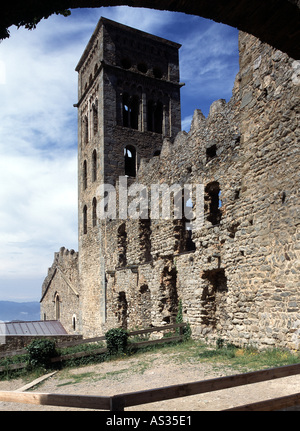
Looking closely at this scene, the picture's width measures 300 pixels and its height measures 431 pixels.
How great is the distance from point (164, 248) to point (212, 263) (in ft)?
11.1

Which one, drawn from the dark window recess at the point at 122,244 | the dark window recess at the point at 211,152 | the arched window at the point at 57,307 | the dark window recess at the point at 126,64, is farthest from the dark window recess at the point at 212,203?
the arched window at the point at 57,307

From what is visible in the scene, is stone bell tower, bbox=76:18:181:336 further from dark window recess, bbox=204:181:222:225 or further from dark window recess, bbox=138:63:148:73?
dark window recess, bbox=204:181:222:225

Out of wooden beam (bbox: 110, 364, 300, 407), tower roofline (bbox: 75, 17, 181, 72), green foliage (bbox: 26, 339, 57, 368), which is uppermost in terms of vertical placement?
tower roofline (bbox: 75, 17, 181, 72)

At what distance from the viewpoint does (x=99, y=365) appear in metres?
11.1

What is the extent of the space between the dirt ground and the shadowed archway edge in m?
4.41

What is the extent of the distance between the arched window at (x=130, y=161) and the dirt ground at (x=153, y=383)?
46.8 ft

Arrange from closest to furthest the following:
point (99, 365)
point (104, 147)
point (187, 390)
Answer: point (187, 390) → point (99, 365) → point (104, 147)

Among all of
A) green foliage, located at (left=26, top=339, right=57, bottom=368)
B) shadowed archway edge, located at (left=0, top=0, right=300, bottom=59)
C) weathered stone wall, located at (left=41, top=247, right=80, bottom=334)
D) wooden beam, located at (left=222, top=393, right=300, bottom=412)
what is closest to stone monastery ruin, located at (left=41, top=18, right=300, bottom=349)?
weathered stone wall, located at (left=41, top=247, right=80, bottom=334)

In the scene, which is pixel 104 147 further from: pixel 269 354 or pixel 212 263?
pixel 269 354

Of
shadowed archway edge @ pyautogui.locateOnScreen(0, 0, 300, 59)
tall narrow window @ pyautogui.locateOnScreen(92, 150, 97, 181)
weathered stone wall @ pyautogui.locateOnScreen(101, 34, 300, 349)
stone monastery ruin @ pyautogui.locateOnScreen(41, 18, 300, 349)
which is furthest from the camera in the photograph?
tall narrow window @ pyautogui.locateOnScreen(92, 150, 97, 181)

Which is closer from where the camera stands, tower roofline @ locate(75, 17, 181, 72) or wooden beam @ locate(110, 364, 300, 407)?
wooden beam @ locate(110, 364, 300, 407)

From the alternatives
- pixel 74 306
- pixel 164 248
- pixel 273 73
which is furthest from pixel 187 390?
pixel 74 306

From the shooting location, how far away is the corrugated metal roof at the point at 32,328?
21.3m

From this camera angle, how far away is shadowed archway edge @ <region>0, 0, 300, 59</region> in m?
3.01
